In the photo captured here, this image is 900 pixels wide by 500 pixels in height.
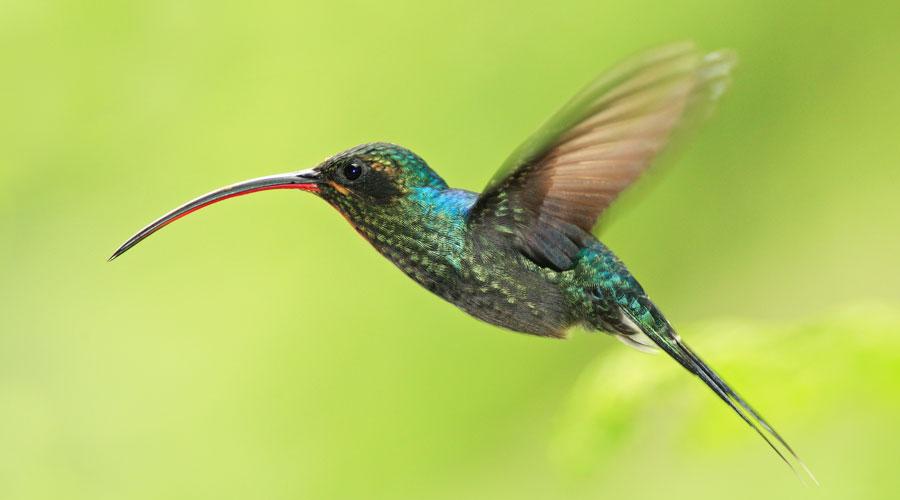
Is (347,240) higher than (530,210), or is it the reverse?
(347,240)

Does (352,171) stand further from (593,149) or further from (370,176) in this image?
(593,149)

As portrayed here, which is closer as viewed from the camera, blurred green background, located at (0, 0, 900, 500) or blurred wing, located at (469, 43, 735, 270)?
blurred wing, located at (469, 43, 735, 270)

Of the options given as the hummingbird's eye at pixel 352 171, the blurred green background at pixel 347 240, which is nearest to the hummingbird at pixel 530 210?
the hummingbird's eye at pixel 352 171

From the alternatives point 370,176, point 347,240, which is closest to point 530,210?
point 370,176

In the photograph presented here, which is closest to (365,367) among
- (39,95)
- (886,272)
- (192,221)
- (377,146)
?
(192,221)

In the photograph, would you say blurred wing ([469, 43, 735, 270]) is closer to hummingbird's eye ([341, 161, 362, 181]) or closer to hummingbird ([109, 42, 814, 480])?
hummingbird ([109, 42, 814, 480])

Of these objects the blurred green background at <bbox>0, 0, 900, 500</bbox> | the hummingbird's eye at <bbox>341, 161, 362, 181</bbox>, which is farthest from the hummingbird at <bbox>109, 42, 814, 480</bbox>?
the blurred green background at <bbox>0, 0, 900, 500</bbox>
